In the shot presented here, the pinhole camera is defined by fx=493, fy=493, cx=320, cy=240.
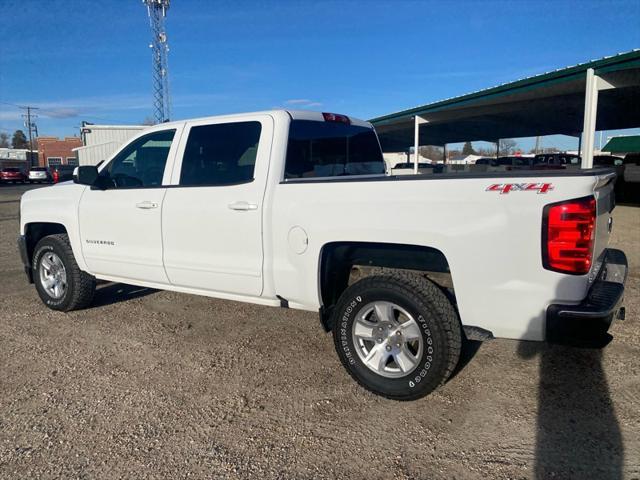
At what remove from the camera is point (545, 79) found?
14664 millimetres

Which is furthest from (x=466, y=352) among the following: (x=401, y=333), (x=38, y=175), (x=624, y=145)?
(x=38, y=175)

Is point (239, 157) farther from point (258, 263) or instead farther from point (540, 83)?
point (540, 83)

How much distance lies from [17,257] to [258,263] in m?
7.03

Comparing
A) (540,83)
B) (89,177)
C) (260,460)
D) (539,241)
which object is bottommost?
(260,460)

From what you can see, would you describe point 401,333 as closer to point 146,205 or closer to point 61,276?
point 146,205

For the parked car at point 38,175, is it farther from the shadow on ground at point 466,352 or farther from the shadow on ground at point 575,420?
the shadow on ground at point 575,420

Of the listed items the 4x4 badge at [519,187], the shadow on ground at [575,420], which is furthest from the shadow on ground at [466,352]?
the 4x4 badge at [519,187]

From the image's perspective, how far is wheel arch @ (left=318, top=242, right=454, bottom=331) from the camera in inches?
135

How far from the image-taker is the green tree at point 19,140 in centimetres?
12131

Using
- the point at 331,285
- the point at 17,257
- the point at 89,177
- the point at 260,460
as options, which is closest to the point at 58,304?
the point at 89,177

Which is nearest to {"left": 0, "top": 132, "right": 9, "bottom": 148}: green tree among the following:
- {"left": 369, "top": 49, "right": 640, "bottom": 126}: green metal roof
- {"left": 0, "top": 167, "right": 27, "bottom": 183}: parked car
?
{"left": 0, "top": 167, "right": 27, "bottom": 183}: parked car

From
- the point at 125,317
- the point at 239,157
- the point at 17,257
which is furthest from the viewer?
the point at 17,257

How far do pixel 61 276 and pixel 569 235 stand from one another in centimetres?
511

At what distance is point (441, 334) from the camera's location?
3162mm
